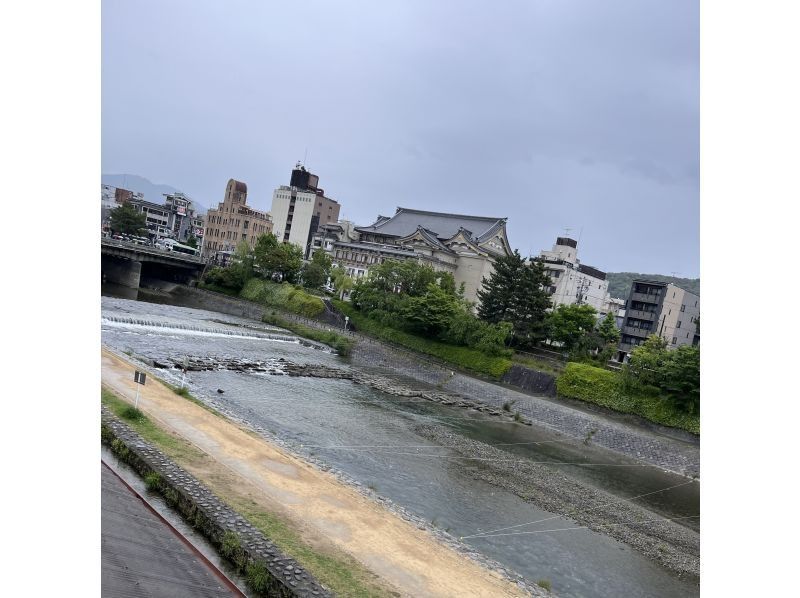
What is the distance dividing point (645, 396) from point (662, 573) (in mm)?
18014

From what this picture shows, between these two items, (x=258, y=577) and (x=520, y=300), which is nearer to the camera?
(x=258, y=577)

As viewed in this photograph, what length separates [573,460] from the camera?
2259 cm

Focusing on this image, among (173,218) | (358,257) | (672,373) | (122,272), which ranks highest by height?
(173,218)

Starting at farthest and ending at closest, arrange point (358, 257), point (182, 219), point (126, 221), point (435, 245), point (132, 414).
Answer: point (182, 219), point (126, 221), point (358, 257), point (435, 245), point (132, 414)

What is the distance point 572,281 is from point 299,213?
120 feet

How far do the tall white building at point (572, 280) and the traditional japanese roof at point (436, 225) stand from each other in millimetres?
6861

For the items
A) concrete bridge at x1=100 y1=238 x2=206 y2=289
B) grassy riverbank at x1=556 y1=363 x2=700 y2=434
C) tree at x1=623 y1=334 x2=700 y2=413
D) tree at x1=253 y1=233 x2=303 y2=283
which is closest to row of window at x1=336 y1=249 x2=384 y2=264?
tree at x1=253 y1=233 x2=303 y2=283

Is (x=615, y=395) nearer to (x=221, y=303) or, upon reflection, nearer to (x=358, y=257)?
(x=358, y=257)

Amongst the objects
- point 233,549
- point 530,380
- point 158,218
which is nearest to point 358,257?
point 530,380

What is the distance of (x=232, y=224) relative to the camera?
244 feet

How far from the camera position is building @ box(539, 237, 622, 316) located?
174 ft

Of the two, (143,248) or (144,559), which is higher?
(143,248)
